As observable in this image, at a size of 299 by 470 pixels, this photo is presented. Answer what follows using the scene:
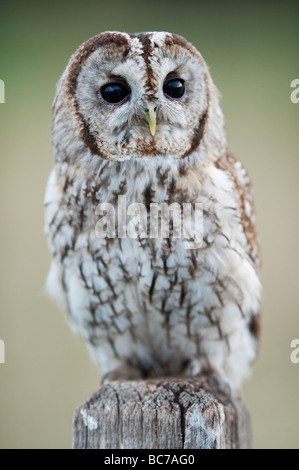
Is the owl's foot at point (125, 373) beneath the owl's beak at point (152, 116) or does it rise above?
beneath

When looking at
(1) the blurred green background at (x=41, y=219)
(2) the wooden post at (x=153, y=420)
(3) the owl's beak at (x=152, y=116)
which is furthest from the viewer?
(1) the blurred green background at (x=41, y=219)

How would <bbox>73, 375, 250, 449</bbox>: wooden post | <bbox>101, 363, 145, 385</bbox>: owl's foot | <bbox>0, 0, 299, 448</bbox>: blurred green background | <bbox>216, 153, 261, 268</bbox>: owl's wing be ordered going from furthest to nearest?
<bbox>0, 0, 299, 448</bbox>: blurred green background, <bbox>101, 363, 145, 385</bbox>: owl's foot, <bbox>216, 153, 261, 268</bbox>: owl's wing, <bbox>73, 375, 250, 449</bbox>: wooden post

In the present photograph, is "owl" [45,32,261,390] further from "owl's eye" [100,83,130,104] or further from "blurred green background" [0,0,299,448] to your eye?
"blurred green background" [0,0,299,448]

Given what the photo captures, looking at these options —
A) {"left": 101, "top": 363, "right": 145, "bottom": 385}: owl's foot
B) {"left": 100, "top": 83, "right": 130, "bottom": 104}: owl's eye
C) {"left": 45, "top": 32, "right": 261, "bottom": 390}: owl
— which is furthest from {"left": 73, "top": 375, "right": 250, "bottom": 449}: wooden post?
{"left": 100, "top": 83, "right": 130, "bottom": 104}: owl's eye

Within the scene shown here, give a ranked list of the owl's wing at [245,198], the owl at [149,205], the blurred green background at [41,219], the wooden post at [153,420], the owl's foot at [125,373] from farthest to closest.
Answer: the blurred green background at [41,219], the owl's foot at [125,373], the owl's wing at [245,198], the owl at [149,205], the wooden post at [153,420]

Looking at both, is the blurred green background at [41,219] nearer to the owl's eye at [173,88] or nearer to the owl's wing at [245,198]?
the owl's wing at [245,198]

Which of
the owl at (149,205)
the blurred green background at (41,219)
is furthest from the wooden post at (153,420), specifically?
the blurred green background at (41,219)

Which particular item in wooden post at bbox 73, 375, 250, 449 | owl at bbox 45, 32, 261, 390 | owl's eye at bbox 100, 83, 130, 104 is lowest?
wooden post at bbox 73, 375, 250, 449
